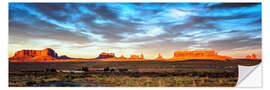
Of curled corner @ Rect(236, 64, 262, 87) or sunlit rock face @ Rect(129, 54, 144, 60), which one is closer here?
curled corner @ Rect(236, 64, 262, 87)

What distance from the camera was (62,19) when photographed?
11.0 metres

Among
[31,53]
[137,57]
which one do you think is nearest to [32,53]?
[31,53]

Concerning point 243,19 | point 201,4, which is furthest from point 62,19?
point 243,19

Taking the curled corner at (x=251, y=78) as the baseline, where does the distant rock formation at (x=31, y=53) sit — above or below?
above

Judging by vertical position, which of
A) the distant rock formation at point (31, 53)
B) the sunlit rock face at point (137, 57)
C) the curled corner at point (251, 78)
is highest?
the distant rock formation at point (31, 53)

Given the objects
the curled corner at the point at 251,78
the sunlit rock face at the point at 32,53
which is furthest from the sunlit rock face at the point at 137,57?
the curled corner at the point at 251,78

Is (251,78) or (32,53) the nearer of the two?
(251,78)

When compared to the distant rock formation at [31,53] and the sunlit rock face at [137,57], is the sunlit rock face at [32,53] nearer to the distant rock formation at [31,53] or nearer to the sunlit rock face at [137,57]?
the distant rock formation at [31,53]

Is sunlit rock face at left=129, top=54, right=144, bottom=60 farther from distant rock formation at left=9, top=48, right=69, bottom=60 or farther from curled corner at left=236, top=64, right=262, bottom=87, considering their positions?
curled corner at left=236, top=64, right=262, bottom=87

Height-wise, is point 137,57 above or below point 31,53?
below

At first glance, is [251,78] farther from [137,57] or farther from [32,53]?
[32,53]

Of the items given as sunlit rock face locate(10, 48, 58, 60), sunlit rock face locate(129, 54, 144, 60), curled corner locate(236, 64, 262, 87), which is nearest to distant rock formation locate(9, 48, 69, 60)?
sunlit rock face locate(10, 48, 58, 60)

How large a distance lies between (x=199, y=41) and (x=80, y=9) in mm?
6173

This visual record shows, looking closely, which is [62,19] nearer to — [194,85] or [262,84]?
[194,85]
